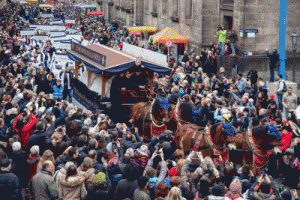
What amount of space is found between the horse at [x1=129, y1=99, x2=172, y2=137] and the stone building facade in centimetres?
1115

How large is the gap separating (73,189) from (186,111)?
5531mm

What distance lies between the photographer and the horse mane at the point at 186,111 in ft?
41.9

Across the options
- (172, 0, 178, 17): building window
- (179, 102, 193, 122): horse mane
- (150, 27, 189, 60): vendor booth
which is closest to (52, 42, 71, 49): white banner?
(150, 27, 189, 60): vendor booth

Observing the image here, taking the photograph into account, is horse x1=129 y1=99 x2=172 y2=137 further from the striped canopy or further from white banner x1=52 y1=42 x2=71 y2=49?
the striped canopy

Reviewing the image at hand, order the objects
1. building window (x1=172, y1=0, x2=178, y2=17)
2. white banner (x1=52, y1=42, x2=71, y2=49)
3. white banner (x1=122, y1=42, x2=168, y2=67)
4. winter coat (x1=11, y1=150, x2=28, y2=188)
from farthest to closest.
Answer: building window (x1=172, y1=0, x2=178, y2=17) → white banner (x1=52, y1=42, x2=71, y2=49) → white banner (x1=122, y1=42, x2=168, y2=67) → winter coat (x1=11, y1=150, x2=28, y2=188)

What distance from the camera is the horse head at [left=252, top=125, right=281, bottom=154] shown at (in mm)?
10578

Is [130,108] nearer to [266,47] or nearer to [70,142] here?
[70,142]

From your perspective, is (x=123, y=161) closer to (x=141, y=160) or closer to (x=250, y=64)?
(x=141, y=160)

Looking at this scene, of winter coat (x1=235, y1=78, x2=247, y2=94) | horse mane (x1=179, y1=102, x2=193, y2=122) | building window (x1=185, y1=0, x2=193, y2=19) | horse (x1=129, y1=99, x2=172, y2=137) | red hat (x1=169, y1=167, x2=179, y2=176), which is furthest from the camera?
building window (x1=185, y1=0, x2=193, y2=19)

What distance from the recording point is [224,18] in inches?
1105

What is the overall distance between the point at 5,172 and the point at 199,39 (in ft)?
72.4

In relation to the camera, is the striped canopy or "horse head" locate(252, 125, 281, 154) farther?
the striped canopy

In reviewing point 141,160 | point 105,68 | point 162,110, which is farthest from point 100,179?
point 105,68

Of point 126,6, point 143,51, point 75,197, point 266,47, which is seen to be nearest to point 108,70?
point 143,51
